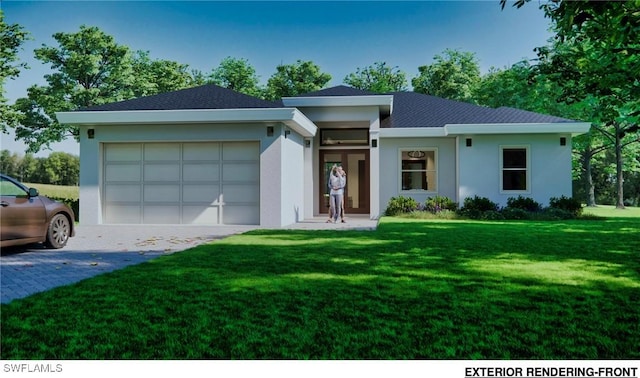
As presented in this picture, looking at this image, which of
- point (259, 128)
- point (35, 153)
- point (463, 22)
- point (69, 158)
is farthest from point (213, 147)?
point (69, 158)

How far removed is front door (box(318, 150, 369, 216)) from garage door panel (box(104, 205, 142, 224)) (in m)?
6.73

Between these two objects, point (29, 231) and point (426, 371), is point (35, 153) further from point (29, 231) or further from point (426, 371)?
point (426, 371)

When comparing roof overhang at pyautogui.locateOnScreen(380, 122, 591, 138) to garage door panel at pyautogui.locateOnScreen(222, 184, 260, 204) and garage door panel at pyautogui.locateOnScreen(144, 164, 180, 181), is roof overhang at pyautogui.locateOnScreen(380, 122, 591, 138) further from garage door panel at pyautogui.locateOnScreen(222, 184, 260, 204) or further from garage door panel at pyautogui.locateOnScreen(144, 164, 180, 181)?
garage door panel at pyautogui.locateOnScreen(144, 164, 180, 181)

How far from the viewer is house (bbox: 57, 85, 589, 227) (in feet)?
42.7

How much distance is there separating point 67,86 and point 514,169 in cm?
2234

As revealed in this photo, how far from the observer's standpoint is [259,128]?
12852 millimetres

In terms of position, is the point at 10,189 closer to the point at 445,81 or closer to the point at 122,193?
the point at 122,193

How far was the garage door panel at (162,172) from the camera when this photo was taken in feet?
44.3

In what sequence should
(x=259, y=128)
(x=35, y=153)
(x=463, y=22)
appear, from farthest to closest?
(x=35, y=153), (x=463, y=22), (x=259, y=128)

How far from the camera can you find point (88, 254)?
25.0 feet

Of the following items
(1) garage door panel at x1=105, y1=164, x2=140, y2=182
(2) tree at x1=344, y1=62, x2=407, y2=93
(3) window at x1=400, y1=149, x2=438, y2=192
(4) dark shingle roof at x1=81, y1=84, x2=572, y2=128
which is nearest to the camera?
(1) garage door panel at x1=105, y1=164, x2=140, y2=182

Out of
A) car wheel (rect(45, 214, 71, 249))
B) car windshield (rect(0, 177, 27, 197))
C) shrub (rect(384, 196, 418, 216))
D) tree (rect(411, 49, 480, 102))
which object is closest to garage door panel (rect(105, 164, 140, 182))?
car wheel (rect(45, 214, 71, 249))

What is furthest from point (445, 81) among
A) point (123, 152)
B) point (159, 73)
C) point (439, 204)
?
point (123, 152)

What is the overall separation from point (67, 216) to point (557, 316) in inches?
316
